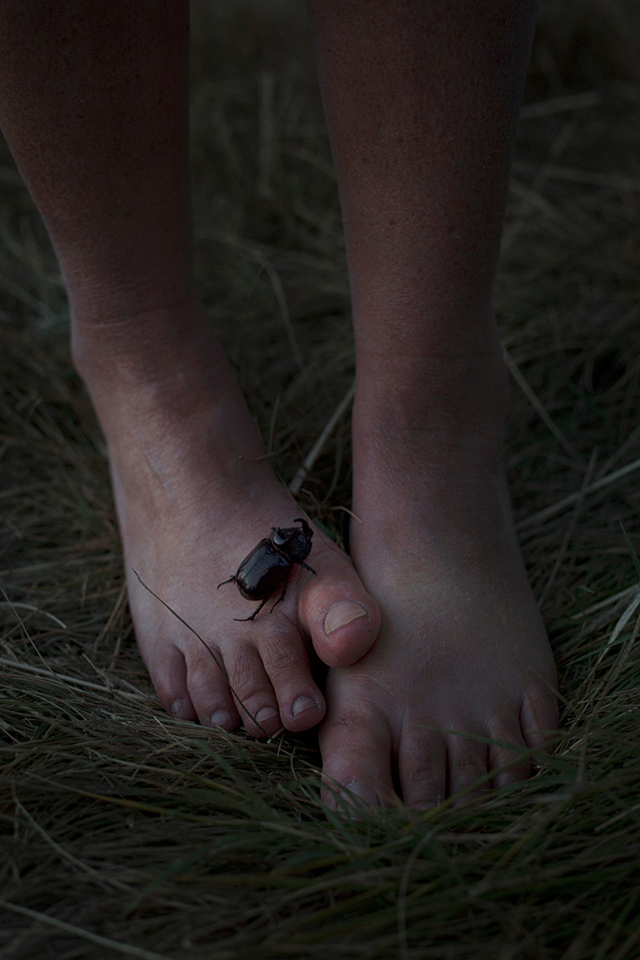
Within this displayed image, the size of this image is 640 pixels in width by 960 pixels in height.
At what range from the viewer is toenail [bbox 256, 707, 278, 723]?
41.1 inches

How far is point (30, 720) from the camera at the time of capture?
1.03 metres

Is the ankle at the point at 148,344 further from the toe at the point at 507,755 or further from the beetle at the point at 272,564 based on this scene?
the toe at the point at 507,755

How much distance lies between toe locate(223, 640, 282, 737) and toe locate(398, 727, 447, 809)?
0.59 feet

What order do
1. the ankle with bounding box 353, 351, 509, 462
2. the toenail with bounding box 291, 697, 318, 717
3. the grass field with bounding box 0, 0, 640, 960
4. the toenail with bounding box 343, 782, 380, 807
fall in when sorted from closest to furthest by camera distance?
the grass field with bounding box 0, 0, 640, 960
the toenail with bounding box 343, 782, 380, 807
the toenail with bounding box 291, 697, 318, 717
the ankle with bounding box 353, 351, 509, 462

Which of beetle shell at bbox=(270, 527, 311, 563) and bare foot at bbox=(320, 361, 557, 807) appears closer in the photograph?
bare foot at bbox=(320, 361, 557, 807)

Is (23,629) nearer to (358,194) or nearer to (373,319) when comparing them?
(373,319)

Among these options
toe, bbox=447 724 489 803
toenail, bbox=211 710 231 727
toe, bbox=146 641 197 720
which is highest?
toe, bbox=146 641 197 720

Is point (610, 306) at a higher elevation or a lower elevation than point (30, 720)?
lower

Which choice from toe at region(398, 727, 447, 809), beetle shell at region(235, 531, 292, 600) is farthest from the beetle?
toe at region(398, 727, 447, 809)

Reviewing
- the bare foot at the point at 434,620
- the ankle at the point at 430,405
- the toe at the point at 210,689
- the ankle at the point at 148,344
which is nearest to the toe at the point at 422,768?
the bare foot at the point at 434,620

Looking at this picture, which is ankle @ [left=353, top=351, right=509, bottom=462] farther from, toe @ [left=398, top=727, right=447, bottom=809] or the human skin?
toe @ [left=398, top=727, right=447, bottom=809]

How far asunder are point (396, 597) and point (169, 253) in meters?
0.63

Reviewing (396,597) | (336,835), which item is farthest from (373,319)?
(336,835)

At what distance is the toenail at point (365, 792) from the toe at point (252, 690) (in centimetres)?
15
